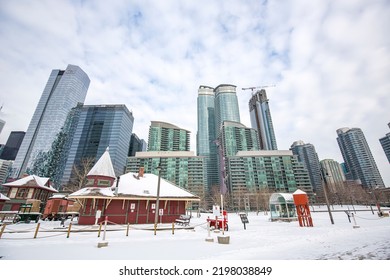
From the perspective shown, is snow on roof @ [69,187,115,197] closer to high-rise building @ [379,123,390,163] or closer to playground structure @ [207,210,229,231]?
playground structure @ [207,210,229,231]

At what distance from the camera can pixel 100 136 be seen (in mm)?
121062

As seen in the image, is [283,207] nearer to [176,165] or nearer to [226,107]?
[176,165]

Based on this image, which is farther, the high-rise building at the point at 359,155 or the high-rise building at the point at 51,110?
the high-rise building at the point at 51,110

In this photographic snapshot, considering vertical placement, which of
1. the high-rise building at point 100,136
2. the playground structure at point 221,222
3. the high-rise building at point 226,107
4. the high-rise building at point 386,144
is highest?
the high-rise building at point 226,107

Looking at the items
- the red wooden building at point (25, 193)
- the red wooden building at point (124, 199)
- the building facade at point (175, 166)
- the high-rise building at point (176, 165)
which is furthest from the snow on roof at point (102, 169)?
the building facade at point (175, 166)

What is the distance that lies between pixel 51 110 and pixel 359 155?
27894 centimetres

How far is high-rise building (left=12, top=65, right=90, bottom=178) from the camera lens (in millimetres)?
140375

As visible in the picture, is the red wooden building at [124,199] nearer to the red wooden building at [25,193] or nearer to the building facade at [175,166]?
the red wooden building at [25,193]

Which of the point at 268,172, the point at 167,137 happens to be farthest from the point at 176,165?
the point at 268,172

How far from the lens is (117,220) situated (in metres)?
19.8

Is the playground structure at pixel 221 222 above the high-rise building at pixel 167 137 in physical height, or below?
below

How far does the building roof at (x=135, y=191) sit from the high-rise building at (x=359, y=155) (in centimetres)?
15498

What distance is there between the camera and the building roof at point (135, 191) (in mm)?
19128

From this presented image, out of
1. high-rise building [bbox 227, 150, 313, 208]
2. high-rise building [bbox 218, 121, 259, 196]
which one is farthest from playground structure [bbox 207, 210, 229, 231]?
high-rise building [bbox 218, 121, 259, 196]
